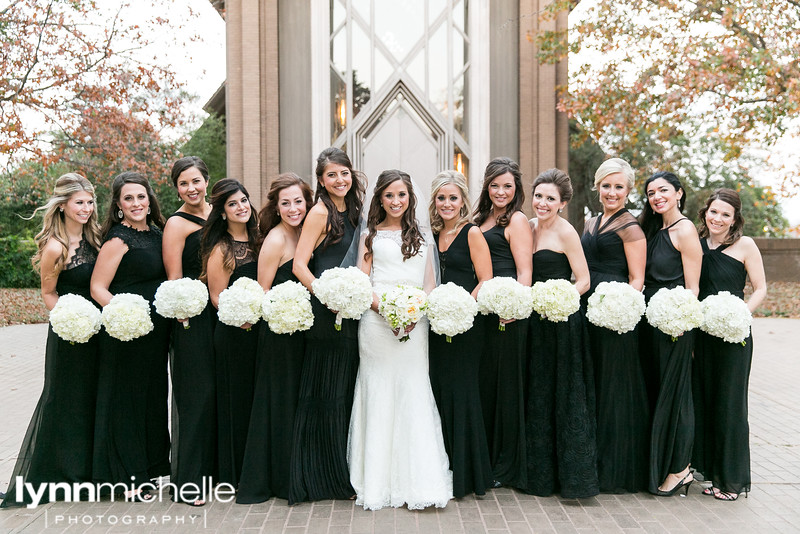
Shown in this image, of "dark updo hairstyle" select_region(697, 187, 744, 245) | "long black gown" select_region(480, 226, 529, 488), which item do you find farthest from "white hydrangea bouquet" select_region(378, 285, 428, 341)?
"dark updo hairstyle" select_region(697, 187, 744, 245)

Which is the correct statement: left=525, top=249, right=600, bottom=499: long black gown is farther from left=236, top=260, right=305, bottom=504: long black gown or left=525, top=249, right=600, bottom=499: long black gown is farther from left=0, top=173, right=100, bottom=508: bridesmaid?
left=0, top=173, right=100, bottom=508: bridesmaid

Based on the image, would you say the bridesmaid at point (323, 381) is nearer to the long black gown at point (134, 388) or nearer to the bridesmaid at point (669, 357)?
the long black gown at point (134, 388)

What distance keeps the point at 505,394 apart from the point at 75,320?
3.51m

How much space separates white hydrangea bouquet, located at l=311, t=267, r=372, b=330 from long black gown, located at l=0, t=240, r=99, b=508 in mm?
2087

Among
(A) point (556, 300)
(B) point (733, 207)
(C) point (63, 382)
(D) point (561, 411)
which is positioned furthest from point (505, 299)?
(C) point (63, 382)

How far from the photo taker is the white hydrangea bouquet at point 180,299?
4.79 meters

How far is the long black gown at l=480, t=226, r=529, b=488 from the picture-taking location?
516 centimetres

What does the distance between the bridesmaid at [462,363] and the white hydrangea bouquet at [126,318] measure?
2.34 m

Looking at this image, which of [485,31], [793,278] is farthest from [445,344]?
[793,278]

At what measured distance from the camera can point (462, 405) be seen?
5012 millimetres

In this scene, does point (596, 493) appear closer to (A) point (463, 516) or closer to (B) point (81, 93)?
(A) point (463, 516)

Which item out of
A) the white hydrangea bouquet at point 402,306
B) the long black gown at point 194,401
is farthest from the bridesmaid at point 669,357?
the long black gown at point 194,401

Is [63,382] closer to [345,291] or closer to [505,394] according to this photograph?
[345,291]

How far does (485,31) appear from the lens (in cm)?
1422
